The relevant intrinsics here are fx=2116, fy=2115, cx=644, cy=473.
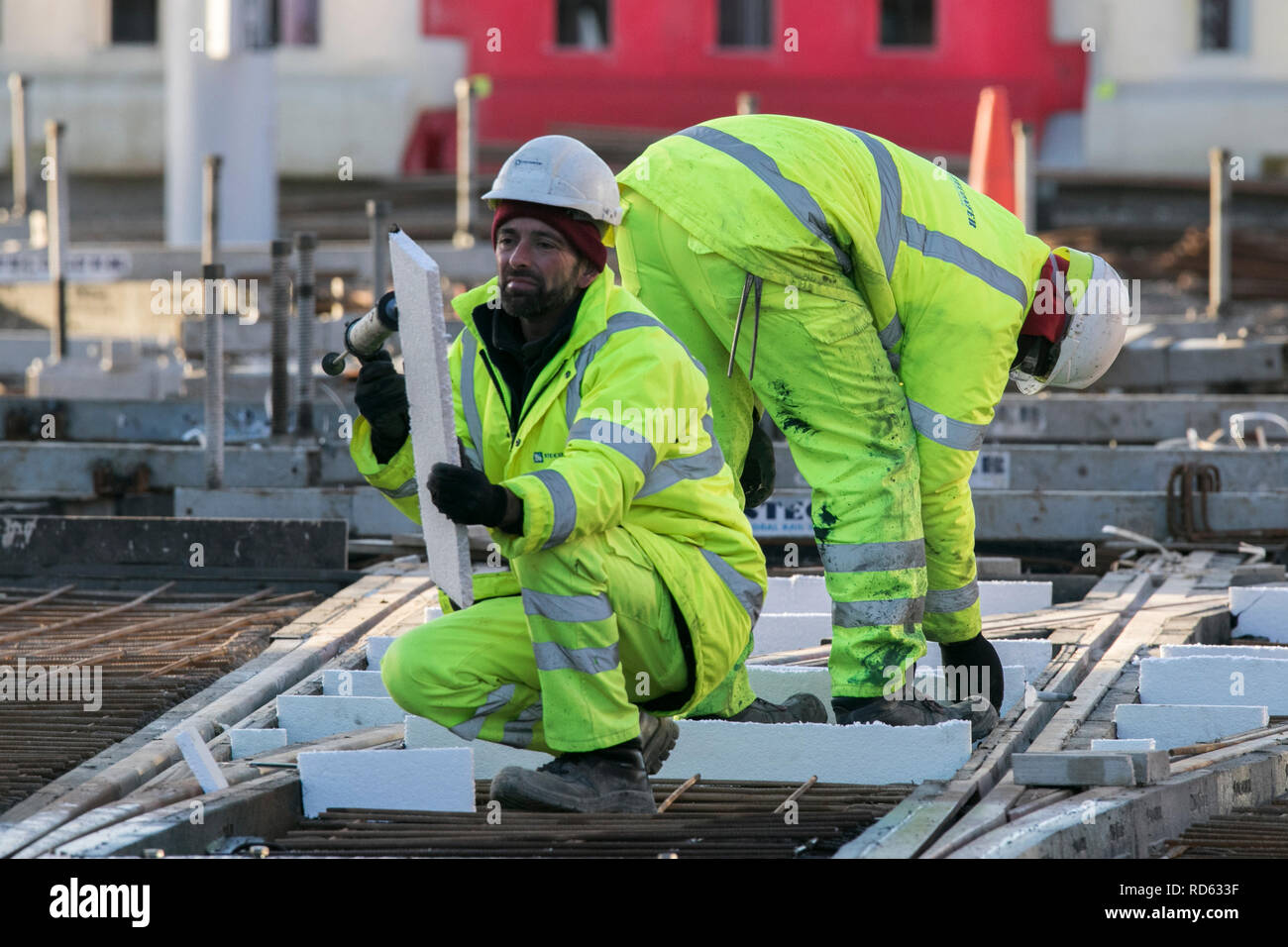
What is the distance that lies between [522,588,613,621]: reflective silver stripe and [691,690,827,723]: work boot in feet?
2.24

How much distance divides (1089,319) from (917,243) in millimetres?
542

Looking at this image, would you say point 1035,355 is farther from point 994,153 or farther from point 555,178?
point 994,153

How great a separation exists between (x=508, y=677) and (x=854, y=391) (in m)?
1.08

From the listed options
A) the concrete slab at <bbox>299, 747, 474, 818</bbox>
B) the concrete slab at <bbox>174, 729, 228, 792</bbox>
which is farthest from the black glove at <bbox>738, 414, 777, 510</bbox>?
the concrete slab at <bbox>174, 729, 228, 792</bbox>

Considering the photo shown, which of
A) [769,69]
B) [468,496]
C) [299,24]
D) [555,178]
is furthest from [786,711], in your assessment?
[299,24]

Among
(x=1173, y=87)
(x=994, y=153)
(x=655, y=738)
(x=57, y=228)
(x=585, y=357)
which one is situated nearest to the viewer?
(x=585, y=357)

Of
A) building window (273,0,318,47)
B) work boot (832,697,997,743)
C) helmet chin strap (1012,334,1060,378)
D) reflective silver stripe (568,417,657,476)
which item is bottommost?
work boot (832,697,997,743)

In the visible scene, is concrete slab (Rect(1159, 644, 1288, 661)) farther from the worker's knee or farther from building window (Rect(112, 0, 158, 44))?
building window (Rect(112, 0, 158, 44))

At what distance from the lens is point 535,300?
4.33 m

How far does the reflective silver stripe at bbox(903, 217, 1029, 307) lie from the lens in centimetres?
491

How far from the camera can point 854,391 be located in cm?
486

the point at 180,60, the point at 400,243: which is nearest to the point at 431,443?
the point at 400,243

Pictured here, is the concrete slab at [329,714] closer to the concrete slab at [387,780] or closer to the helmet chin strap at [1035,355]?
the concrete slab at [387,780]
